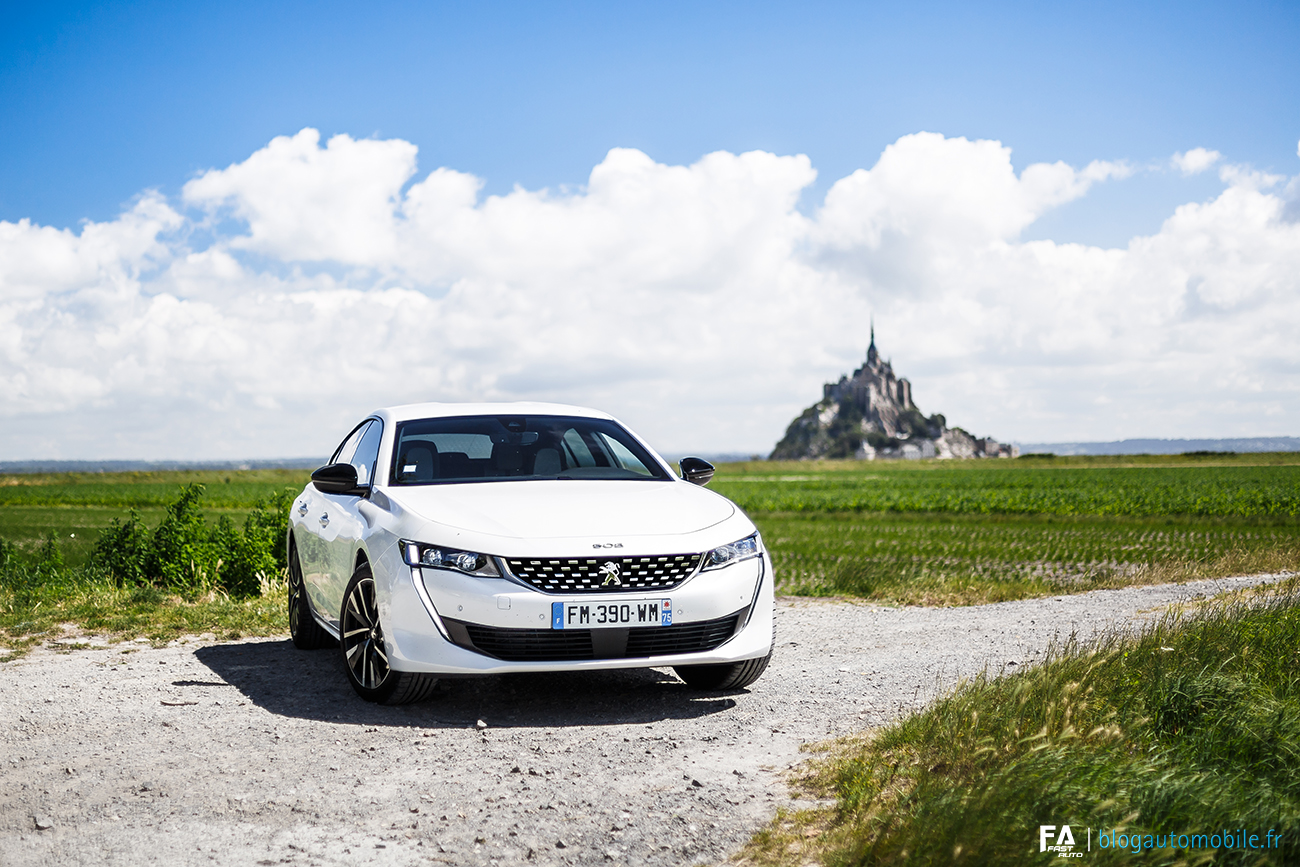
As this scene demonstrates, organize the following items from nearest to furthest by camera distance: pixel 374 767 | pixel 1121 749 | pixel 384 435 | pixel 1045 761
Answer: pixel 1045 761, pixel 1121 749, pixel 374 767, pixel 384 435

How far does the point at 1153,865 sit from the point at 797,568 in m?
16.2

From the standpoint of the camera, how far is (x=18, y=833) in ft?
13.0

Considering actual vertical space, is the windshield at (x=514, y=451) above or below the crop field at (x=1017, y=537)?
above

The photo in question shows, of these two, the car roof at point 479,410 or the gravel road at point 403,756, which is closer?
the gravel road at point 403,756

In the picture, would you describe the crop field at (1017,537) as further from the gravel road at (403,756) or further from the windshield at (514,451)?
the gravel road at (403,756)

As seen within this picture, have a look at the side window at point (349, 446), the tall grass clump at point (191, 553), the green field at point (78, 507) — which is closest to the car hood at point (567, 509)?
the side window at point (349, 446)

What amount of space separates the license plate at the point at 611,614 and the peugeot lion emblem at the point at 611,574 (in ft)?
0.34

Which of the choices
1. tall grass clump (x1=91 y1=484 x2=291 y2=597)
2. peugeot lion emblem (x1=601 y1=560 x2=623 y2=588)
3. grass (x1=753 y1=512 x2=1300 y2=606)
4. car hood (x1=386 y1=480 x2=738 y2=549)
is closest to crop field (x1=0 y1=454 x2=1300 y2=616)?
grass (x1=753 y1=512 x2=1300 y2=606)

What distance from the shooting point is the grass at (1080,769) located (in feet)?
10.9

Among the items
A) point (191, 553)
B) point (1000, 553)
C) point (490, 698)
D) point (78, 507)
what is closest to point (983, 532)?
point (1000, 553)

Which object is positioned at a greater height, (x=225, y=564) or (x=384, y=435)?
(x=384, y=435)

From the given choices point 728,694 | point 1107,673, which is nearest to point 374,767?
point 728,694

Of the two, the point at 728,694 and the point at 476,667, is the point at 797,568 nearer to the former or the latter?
the point at 728,694

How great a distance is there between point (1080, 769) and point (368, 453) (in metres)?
5.12
